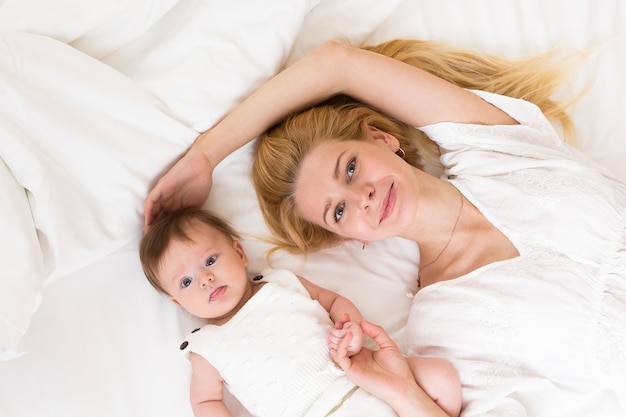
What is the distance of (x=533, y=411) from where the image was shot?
1.62 m

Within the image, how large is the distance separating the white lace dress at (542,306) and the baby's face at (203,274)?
49cm

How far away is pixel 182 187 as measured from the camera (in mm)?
1786

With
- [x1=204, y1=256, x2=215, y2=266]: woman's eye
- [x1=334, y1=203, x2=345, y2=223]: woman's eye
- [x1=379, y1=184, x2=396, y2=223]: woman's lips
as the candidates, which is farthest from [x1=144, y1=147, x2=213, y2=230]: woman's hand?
[x1=379, y1=184, x2=396, y2=223]: woman's lips

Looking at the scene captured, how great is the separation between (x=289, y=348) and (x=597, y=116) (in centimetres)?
126

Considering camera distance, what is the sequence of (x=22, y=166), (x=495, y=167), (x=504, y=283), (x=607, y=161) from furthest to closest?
(x=607, y=161), (x=495, y=167), (x=504, y=283), (x=22, y=166)

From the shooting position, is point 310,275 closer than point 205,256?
No

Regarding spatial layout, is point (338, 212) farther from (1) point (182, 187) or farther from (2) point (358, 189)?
(1) point (182, 187)

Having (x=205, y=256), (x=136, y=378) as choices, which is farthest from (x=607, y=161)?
(x=136, y=378)

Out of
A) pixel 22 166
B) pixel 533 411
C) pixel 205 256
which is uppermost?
pixel 22 166

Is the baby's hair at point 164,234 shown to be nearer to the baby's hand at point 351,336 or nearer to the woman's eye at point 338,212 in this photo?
the woman's eye at point 338,212

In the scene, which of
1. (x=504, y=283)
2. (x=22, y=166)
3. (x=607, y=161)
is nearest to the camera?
(x=22, y=166)

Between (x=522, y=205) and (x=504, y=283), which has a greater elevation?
(x=522, y=205)

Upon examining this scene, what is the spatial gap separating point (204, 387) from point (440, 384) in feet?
1.88

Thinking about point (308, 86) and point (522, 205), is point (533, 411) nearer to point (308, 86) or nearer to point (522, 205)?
point (522, 205)
